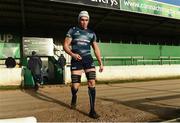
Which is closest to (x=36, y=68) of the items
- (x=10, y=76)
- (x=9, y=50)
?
(x=10, y=76)

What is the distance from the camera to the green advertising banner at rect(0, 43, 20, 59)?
24500 mm

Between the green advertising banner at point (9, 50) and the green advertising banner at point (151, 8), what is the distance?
7.74m

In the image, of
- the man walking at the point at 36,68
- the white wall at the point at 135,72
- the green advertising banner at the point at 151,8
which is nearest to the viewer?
the man walking at the point at 36,68

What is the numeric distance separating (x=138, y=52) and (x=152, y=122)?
68.8 feet

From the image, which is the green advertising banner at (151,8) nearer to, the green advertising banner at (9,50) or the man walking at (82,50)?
the green advertising banner at (9,50)

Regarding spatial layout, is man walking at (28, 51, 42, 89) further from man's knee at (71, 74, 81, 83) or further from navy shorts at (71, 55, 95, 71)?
navy shorts at (71, 55, 95, 71)

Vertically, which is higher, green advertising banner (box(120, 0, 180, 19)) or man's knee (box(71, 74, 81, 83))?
green advertising banner (box(120, 0, 180, 19))

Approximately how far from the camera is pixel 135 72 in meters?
25.5

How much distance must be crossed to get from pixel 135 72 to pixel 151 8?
7124 mm

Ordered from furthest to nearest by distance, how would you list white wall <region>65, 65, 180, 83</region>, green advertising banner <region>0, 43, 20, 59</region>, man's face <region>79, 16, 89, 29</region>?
green advertising banner <region>0, 43, 20, 59</region> < white wall <region>65, 65, 180, 83</region> < man's face <region>79, 16, 89, 29</region>

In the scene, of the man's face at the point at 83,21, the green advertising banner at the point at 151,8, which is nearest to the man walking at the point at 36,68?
Result: the man's face at the point at 83,21

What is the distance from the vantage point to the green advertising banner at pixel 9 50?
24500 millimetres

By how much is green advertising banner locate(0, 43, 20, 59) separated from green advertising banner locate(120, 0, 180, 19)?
305 inches

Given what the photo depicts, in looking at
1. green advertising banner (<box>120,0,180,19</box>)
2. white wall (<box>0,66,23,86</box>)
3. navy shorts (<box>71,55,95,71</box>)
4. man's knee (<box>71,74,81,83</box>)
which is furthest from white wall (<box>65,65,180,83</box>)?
navy shorts (<box>71,55,95,71</box>)
